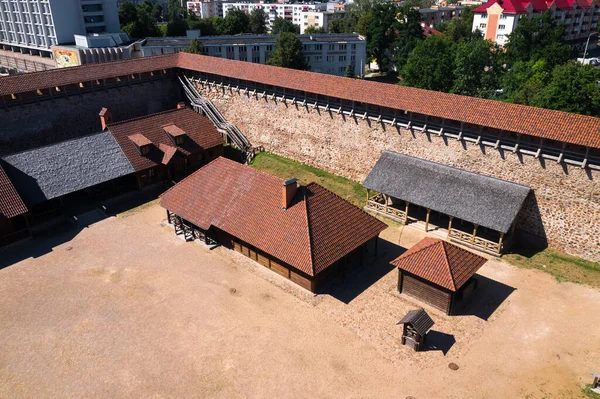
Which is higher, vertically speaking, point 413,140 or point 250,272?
point 413,140

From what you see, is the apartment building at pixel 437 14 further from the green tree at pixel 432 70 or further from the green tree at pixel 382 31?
the green tree at pixel 432 70

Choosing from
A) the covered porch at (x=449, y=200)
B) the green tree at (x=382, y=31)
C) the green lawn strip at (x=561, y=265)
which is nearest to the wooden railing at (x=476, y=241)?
the covered porch at (x=449, y=200)

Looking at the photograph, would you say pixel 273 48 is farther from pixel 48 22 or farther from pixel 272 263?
pixel 272 263

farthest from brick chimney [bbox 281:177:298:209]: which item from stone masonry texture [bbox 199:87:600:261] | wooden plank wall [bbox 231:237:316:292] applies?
stone masonry texture [bbox 199:87:600:261]

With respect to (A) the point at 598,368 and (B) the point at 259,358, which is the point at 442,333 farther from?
(B) the point at 259,358

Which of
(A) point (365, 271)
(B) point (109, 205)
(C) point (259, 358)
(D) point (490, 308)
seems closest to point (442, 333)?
(D) point (490, 308)

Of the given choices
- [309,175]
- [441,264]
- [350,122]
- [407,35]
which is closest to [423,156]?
[350,122]
